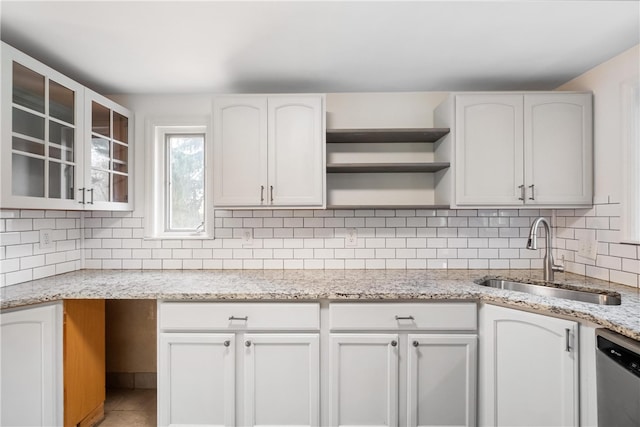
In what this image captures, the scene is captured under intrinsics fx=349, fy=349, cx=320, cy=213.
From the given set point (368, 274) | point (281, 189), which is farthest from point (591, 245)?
point (281, 189)

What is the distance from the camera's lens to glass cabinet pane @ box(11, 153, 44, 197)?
166 centimetres

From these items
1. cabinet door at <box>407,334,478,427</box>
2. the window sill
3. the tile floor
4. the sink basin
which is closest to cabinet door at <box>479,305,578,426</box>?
cabinet door at <box>407,334,478,427</box>

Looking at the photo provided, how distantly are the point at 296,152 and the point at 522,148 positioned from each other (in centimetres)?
146

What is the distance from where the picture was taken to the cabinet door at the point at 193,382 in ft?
6.24

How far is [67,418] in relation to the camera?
1909 millimetres

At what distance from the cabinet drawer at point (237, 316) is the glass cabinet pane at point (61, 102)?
1.19 m

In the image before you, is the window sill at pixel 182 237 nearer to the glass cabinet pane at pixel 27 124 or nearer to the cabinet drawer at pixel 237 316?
the cabinet drawer at pixel 237 316

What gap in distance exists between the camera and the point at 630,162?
1973 millimetres

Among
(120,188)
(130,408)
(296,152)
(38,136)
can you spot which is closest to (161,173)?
(120,188)

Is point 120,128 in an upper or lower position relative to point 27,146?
upper

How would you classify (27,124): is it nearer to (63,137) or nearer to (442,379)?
(63,137)

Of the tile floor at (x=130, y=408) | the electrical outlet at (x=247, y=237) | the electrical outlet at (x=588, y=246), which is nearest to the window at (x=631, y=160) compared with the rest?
the electrical outlet at (x=588, y=246)

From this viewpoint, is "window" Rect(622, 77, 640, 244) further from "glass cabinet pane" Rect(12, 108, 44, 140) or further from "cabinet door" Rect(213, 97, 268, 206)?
"glass cabinet pane" Rect(12, 108, 44, 140)

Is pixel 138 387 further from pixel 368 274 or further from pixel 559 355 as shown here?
pixel 559 355
